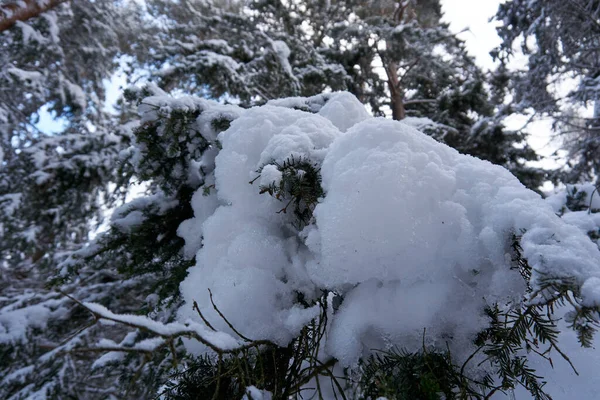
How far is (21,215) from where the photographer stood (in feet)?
14.5

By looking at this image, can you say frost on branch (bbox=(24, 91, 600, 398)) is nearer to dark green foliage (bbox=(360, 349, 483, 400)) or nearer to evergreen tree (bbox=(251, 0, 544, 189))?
dark green foliage (bbox=(360, 349, 483, 400))

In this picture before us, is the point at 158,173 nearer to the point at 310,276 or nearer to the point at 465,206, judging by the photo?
the point at 310,276

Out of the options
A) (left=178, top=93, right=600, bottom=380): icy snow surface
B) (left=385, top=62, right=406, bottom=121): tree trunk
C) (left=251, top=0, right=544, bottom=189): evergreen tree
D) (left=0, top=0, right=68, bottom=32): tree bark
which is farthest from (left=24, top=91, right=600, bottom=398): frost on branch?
(left=385, top=62, right=406, bottom=121): tree trunk

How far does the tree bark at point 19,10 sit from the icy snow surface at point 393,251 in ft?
17.8

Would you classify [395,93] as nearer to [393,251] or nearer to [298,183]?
[298,183]

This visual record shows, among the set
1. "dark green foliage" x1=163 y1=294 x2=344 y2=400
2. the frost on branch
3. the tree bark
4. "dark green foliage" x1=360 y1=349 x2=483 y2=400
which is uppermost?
the tree bark

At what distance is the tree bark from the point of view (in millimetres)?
4242

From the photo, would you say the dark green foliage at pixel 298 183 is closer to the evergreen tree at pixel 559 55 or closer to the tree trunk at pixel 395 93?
the evergreen tree at pixel 559 55

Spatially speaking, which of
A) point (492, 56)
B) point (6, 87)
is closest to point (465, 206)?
point (492, 56)

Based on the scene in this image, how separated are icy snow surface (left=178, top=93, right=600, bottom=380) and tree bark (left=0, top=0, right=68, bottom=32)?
17.8 ft

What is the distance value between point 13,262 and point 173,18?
7.12m

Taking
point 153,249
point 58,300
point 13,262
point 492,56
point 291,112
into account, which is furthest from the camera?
point 13,262

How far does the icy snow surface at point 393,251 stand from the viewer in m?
1.04

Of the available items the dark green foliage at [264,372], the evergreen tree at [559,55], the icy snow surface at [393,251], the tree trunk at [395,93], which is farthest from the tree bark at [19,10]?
the evergreen tree at [559,55]
